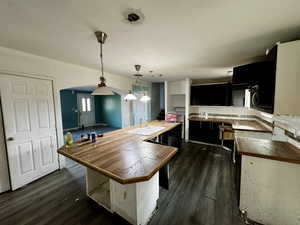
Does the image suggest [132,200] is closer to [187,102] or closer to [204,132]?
[204,132]

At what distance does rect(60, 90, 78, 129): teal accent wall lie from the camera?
21.5 ft

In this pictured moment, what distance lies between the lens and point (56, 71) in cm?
266

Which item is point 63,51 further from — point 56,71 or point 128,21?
point 128,21

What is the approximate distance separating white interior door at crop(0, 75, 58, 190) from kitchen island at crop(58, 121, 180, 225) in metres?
1.21

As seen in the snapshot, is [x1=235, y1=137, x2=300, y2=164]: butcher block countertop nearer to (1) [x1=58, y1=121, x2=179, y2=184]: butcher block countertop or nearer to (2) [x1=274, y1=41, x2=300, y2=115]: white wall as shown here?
(2) [x1=274, y1=41, x2=300, y2=115]: white wall

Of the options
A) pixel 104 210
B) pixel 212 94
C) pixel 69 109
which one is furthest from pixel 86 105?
pixel 104 210

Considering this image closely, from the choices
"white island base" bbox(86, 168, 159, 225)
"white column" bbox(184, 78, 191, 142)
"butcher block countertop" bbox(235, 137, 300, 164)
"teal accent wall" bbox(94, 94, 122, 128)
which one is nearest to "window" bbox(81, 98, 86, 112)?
"teal accent wall" bbox(94, 94, 122, 128)

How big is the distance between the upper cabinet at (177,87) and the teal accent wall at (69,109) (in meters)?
5.32

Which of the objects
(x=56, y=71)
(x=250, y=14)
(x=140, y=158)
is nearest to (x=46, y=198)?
(x=140, y=158)

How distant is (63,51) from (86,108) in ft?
20.0

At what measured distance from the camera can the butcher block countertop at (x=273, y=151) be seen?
4.61 feet

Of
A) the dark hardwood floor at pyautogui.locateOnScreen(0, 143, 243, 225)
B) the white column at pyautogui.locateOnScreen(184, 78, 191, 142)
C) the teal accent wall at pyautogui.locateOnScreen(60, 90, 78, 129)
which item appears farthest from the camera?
the teal accent wall at pyautogui.locateOnScreen(60, 90, 78, 129)

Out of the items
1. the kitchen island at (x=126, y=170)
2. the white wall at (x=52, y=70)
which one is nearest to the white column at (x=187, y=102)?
the white wall at (x=52, y=70)

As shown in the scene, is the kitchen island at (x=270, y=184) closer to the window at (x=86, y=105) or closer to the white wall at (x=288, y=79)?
the white wall at (x=288, y=79)
